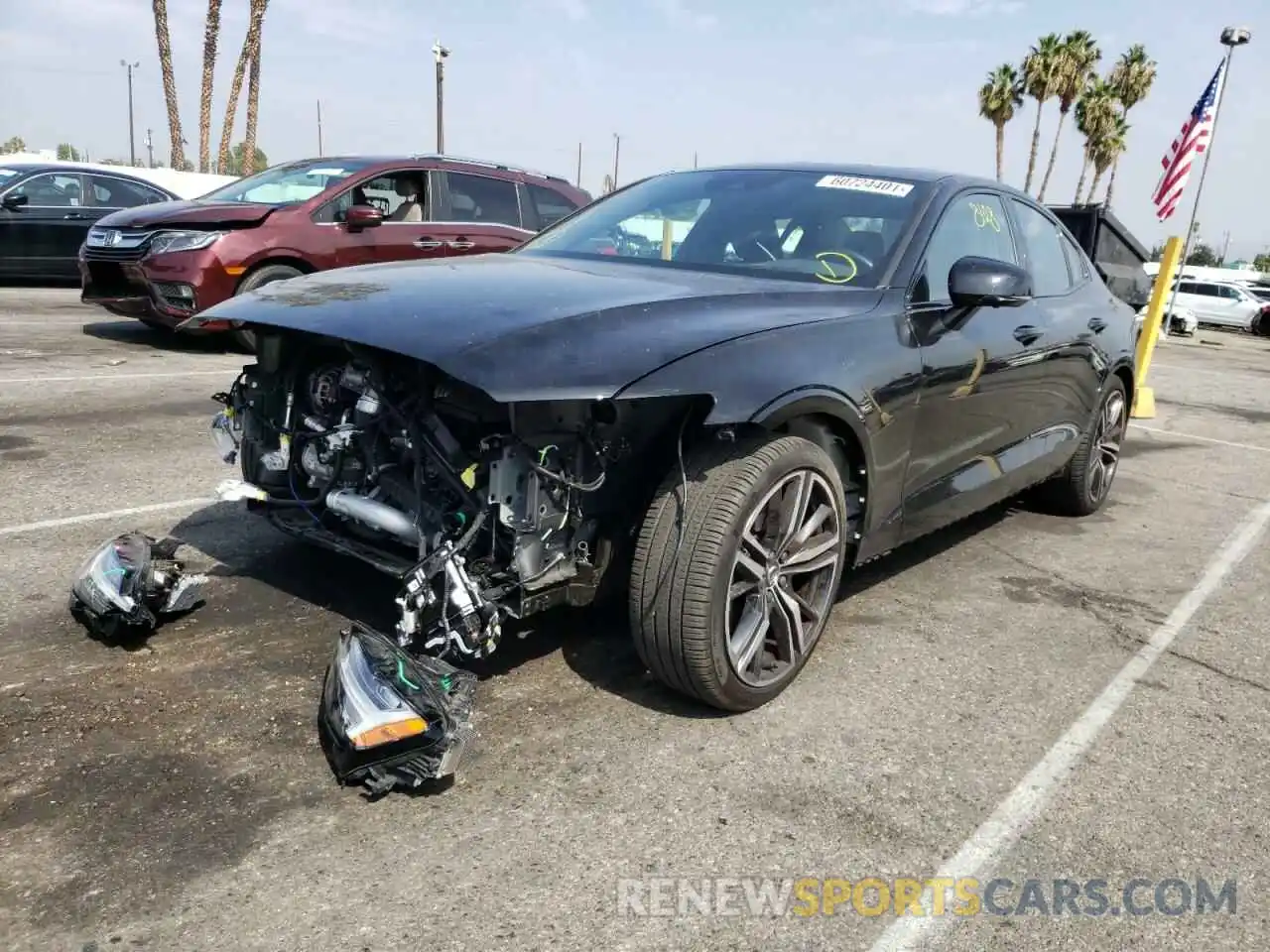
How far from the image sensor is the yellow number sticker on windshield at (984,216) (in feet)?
14.2

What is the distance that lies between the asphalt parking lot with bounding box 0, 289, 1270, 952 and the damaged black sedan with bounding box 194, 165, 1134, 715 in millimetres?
341

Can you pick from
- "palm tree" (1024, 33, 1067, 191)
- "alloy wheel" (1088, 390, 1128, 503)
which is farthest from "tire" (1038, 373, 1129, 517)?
"palm tree" (1024, 33, 1067, 191)

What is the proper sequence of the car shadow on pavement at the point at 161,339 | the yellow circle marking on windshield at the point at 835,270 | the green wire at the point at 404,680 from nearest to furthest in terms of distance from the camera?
1. the green wire at the point at 404,680
2. the yellow circle marking on windshield at the point at 835,270
3. the car shadow on pavement at the point at 161,339

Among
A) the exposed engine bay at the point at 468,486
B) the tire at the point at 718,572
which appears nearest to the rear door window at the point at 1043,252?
the tire at the point at 718,572

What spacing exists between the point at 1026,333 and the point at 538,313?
8.17 ft

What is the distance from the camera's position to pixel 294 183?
9672 mm

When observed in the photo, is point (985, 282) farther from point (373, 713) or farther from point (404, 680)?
point (373, 713)

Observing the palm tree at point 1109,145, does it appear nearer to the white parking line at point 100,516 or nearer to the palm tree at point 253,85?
the palm tree at point 253,85

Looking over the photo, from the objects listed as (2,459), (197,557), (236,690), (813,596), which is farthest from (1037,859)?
(2,459)

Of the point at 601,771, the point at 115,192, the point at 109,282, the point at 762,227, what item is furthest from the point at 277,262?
the point at 601,771

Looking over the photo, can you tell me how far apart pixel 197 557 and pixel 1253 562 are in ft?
16.0

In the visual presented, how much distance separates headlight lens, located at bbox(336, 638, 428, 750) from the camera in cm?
249

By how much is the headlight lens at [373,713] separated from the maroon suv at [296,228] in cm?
683

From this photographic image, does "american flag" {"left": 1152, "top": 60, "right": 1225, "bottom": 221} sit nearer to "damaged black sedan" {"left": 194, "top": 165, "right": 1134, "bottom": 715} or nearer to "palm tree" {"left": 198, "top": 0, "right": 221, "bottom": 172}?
"damaged black sedan" {"left": 194, "top": 165, "right": 1134, "bottom": 715}
